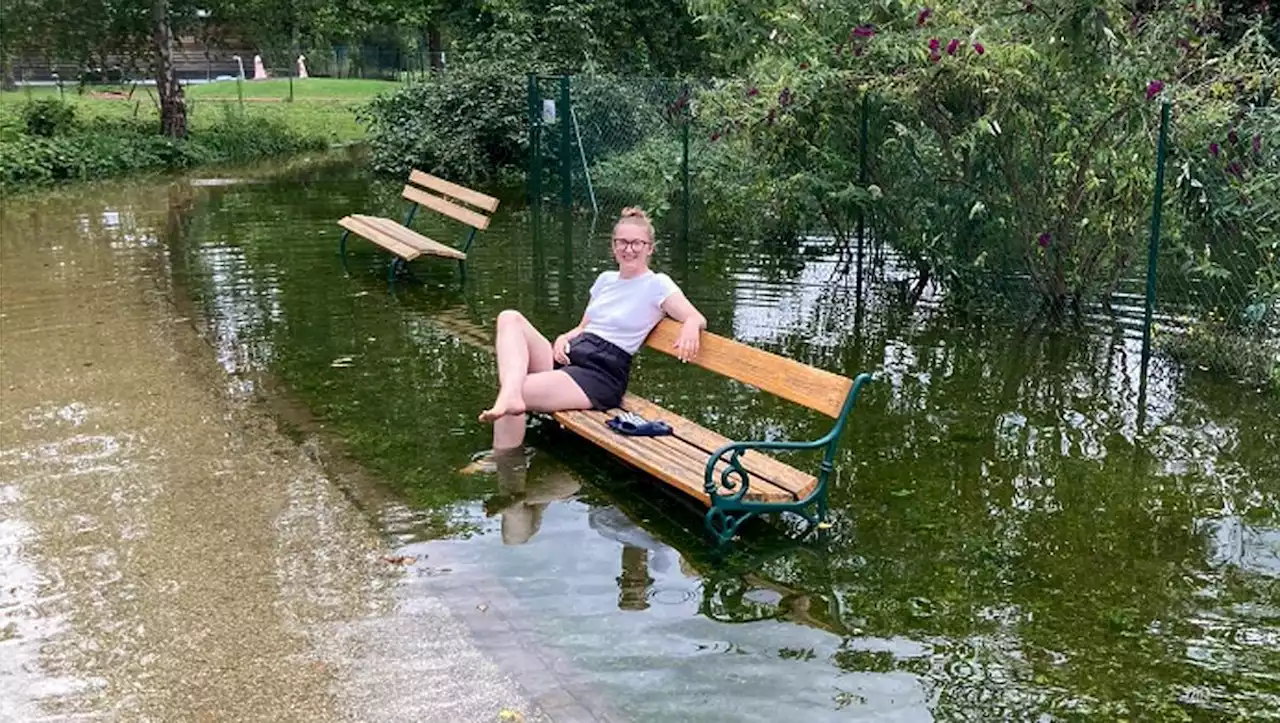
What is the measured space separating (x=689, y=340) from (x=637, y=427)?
51 centimetres

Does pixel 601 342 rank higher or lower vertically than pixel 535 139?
lower

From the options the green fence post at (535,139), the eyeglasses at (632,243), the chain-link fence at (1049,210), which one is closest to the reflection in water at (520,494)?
the eyeglasses at (632,243)

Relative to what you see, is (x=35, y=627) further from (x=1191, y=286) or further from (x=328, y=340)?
(x=1191, y=286)

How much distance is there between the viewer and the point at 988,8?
754cm

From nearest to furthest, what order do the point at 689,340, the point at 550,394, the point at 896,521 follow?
the point at 896,521
the point at 689,340
the point at 550,394

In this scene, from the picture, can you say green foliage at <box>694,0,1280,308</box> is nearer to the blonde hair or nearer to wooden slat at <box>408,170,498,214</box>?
wooden slat at <box>408,170,498,214</box>

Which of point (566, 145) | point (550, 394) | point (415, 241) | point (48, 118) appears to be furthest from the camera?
point (48, 118)

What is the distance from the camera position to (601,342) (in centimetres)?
602

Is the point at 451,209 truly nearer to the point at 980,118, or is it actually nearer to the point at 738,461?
the point at 980,118

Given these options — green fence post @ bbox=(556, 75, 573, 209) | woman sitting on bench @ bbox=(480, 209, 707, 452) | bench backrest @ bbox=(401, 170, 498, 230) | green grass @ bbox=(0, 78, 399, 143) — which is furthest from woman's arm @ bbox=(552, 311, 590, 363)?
green grass @ bbox=(0, 78, 399, 143)

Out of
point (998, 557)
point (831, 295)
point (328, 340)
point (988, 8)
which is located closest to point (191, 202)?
point (328, 340)

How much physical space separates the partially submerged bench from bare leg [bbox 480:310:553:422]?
336 millimetres

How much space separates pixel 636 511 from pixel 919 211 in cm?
504

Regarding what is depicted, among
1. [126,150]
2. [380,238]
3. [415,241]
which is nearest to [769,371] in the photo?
[415,241]
